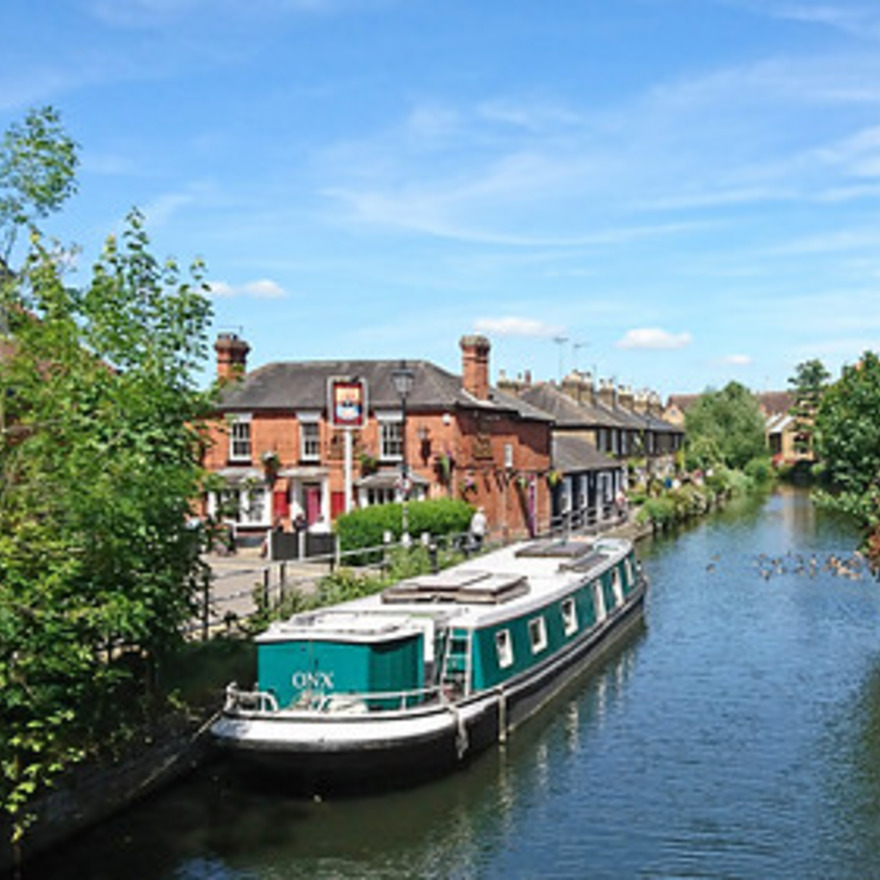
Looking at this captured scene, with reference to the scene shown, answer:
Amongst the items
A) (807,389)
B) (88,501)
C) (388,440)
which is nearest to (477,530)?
(388,440)

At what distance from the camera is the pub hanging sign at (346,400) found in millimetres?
29375

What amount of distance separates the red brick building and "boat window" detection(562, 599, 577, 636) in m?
14.0

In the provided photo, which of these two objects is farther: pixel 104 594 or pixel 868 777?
pixel 868 777

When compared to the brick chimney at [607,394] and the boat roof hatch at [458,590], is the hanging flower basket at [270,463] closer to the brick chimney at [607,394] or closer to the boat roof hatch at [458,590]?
the boat roof hatch at [458,590]

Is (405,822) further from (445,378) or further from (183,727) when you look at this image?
(445,378)

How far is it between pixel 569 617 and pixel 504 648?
155 inches

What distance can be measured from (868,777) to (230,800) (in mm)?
9113

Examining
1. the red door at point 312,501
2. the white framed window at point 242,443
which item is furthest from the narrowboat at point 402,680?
the white framed window at point 242,443

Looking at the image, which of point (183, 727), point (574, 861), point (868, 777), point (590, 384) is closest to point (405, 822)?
point (574, 861)

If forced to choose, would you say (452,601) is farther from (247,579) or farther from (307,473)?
(307,473)

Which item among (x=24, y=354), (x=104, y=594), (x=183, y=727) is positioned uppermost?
(x=24, y=354)

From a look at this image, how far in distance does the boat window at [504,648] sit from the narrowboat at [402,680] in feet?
0.11

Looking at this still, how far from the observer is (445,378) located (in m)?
38.5

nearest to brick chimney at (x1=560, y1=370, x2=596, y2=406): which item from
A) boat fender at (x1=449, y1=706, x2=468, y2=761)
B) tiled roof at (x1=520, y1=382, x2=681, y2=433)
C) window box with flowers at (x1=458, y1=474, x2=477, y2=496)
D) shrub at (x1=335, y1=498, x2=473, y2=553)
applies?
tiled roof at (x1=520, y1=382, x2=681, y2=433)
